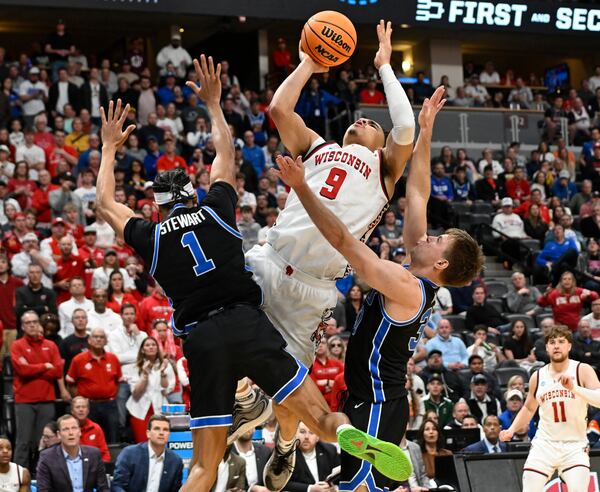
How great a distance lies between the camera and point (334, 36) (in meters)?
6.78

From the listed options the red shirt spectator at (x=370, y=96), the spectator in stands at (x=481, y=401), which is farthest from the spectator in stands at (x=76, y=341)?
the red shirt spectator at (x=370, y=96)

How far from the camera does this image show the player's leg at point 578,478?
10.7 m

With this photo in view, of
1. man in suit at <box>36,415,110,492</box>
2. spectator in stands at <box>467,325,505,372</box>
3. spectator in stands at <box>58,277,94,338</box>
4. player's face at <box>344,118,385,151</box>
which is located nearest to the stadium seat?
spectator in stands at <box>467,325,505,372</box>

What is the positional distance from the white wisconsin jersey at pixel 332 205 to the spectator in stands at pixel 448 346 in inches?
348

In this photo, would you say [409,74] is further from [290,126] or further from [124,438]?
[290,126]

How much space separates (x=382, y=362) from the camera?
6.51m

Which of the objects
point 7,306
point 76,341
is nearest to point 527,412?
point 76,341

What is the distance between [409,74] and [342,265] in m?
22.0

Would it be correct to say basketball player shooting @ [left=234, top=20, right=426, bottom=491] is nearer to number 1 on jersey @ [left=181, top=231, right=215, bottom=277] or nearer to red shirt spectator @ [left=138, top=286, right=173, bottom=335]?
number 1 on jersey @ [left=181, top=231, right=215, bottom=277]

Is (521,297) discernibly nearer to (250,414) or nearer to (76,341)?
(76,341)

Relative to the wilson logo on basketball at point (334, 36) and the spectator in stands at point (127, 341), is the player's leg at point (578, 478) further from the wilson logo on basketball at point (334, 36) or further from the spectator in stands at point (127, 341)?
the wilson logo on basketball at point (334, 36)

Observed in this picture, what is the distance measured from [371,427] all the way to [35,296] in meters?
8.47

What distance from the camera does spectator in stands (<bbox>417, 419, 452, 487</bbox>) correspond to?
12641mm

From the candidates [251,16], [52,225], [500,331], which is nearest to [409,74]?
[251,16]
